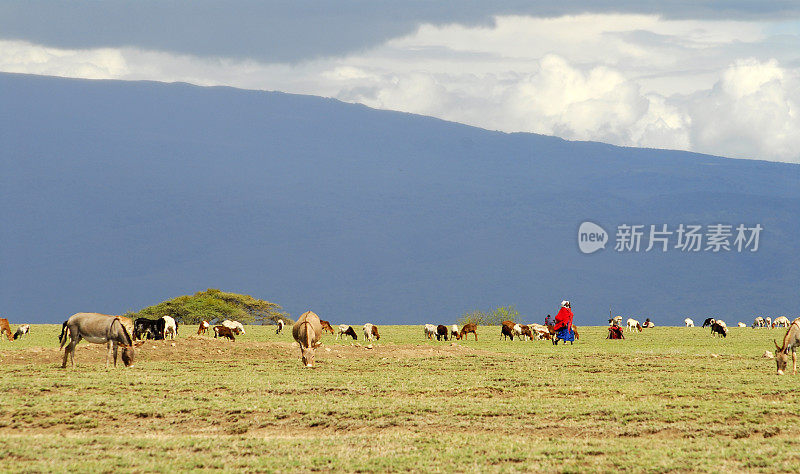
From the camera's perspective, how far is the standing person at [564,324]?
44375mm

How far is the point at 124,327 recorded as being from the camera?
2755 centimetres

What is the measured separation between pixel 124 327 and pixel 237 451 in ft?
42.7

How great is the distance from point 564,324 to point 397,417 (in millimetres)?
27299

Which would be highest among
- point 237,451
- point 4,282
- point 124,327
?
point 4,282

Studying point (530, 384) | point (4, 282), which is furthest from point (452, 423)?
point (4, 282)

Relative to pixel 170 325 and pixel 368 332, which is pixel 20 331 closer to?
pixel 170 325

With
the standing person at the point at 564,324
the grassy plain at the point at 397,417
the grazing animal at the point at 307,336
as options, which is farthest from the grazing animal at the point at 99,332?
the standing person at the point at 564,324

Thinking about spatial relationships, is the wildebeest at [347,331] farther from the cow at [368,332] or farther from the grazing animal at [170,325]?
the grazing animal at [170,325]

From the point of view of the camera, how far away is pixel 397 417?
18.9 meters

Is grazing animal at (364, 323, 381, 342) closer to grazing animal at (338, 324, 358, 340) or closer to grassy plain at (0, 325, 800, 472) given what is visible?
grazing animal at (338, 324, 358, 340)

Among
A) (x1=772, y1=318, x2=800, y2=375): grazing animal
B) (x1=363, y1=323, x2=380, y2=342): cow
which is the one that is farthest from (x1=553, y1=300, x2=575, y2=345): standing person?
(x1=772, y1=318, x2=800, y2=375): grazing animal

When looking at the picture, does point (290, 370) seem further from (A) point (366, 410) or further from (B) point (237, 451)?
(B) point (237, 451)

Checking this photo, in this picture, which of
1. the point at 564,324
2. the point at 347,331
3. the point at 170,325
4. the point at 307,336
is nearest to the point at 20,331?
the point at 170,325

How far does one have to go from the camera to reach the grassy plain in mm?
15070
